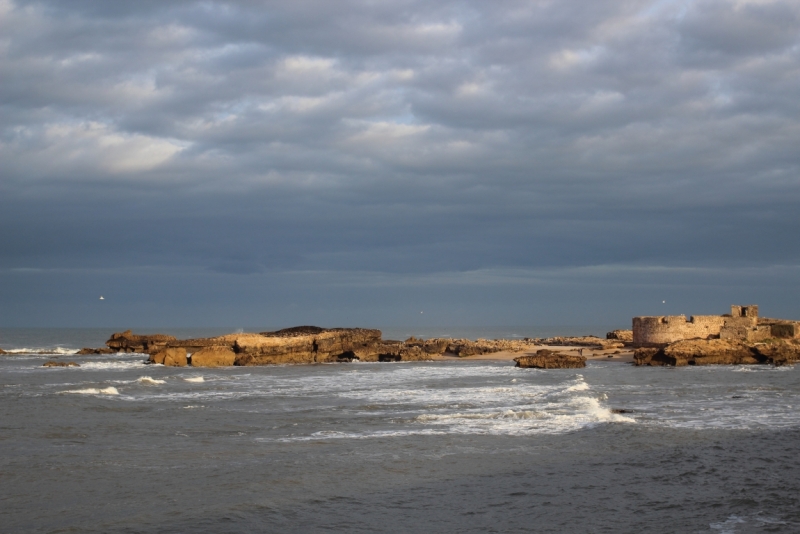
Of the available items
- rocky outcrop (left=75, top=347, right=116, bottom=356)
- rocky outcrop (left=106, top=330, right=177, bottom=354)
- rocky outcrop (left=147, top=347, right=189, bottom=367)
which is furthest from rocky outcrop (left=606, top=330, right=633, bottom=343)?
rocky outcrop (left=75, top=347, right=116, bottom=356)

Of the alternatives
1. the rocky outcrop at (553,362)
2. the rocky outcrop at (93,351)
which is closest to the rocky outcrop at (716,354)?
the rocky outcrop at (553,362)

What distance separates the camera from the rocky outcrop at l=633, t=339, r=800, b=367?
40656 mm

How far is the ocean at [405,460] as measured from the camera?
444 inches

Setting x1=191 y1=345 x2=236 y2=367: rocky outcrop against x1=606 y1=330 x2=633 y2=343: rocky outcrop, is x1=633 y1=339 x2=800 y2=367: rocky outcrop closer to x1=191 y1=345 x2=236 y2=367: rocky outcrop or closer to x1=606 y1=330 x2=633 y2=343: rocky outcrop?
x1=606 y1=330 x2=633 y2=343: rocky outcrop

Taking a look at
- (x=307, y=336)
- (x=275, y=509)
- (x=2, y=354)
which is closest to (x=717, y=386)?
(x=275, y=509)

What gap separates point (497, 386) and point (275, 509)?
64.0ft

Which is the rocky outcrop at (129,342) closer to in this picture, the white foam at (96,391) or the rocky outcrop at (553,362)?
the white foam at (96,391)

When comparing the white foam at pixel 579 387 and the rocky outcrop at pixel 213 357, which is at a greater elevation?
the rocky outcrop at pixel 213 357

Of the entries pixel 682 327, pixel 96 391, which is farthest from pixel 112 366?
pixel 682 327

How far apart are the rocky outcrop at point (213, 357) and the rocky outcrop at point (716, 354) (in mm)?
23670

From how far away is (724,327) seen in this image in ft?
151

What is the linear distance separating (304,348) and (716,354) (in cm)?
2462

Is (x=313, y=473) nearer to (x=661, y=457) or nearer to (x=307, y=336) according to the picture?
(x=661, y=457)

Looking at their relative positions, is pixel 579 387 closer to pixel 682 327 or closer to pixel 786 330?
pixel 682 327
